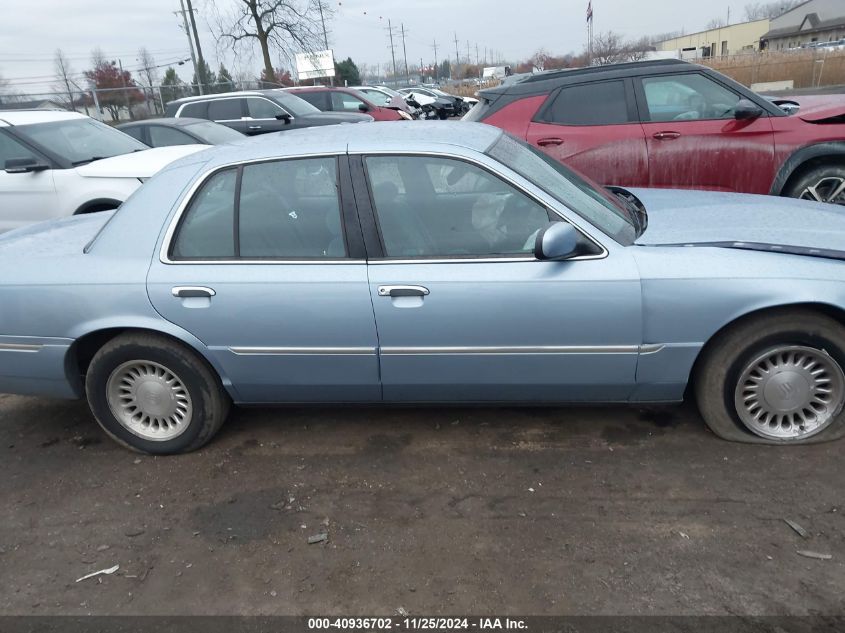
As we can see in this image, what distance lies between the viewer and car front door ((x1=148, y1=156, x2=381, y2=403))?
314cm

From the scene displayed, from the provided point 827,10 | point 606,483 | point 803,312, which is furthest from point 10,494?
point 827,10

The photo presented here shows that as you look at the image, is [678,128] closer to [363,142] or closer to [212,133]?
[363,142]

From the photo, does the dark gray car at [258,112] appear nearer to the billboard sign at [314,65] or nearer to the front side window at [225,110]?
the front side window at [225,110]

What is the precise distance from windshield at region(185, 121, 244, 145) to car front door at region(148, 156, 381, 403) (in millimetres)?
6008

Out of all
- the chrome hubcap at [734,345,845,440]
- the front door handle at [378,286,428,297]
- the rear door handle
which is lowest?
the chrome hubcap at [734,345,845,440]

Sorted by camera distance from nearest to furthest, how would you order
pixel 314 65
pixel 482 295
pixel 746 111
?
pixel 482 295, pixel 746 111, pixel 314 65

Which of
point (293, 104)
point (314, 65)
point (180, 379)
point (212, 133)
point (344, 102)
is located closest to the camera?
point (180, 379)

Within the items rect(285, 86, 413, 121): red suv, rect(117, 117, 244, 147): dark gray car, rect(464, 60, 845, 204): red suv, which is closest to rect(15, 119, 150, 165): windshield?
rect(117, 117, 244, 147): dark gray car

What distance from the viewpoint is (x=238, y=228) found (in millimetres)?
3264

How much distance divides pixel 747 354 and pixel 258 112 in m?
11.4

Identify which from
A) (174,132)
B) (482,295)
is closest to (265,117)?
(174,132)

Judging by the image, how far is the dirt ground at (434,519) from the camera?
2.46 metres

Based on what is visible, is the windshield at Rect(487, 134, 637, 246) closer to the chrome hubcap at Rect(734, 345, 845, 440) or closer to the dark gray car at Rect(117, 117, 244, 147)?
the chrome hubcap at Rect(734, 345, 845, 440)

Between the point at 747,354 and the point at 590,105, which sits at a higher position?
the point at 590,105
